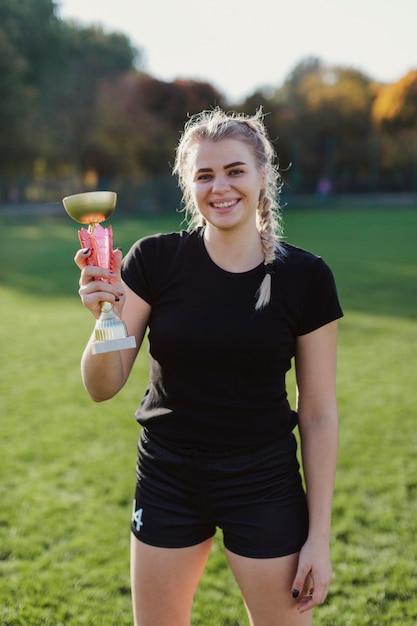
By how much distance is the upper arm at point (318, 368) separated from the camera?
211cm

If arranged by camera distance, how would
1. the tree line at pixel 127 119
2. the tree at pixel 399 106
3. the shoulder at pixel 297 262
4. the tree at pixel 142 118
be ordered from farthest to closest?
1. the tree at pixel 399 106
2. the tree at pixel 142 118
3. the tree line at pixel 127 119
4. the shoulder at pixel 297 262

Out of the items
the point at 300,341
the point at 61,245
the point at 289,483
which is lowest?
the point at 61,245

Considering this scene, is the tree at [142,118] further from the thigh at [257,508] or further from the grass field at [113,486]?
the thigh at [257,508]

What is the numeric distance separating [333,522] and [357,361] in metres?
3.83

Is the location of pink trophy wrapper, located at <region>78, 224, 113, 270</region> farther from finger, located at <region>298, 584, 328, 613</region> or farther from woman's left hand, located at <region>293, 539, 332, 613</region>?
finger, located at <region>298, 584, 328, 613</region>

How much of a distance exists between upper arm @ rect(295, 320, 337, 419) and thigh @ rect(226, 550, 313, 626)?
1.54 ft

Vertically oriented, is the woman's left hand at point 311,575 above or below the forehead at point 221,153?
below

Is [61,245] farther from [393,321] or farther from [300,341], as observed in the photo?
[300,341]

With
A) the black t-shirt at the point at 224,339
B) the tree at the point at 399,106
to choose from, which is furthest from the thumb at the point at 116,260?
the tree at the point at 399,106

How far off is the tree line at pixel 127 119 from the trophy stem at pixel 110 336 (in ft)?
109

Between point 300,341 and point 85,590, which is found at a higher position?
point 300,341

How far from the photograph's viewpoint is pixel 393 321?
9.82m

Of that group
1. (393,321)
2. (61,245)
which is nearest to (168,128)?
(61,245)

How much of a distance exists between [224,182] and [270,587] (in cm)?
123
